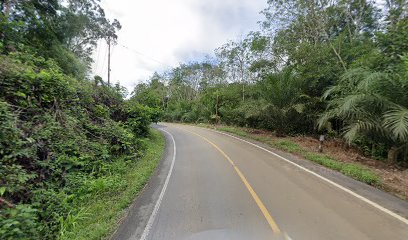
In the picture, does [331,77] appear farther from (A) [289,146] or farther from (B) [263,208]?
(B) [263,208]

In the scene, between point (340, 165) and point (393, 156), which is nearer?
point (340, 165)

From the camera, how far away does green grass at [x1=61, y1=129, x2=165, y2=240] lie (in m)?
4.08

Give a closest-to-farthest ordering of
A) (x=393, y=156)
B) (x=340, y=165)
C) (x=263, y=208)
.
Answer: (x=263, y=208)
(x=340, y=165)
(x=393, y=156)

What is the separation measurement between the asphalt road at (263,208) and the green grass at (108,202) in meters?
0.26

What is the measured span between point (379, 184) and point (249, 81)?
21.4 metres

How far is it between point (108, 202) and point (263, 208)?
3.39 meters

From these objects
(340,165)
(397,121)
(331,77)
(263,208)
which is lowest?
(263,208)

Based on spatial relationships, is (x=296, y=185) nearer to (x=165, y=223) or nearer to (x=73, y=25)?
(x=165, y=223)

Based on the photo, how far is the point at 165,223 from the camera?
4.25 m

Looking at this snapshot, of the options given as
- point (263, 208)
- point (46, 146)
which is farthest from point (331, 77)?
point (46, 146)

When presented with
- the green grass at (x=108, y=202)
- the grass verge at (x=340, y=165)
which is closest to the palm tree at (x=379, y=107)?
the grass verge at (x=340, y=165)

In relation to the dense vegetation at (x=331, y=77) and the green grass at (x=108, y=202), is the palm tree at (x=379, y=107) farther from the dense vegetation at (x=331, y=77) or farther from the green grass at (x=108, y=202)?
the green grass at (x=108, y=202)

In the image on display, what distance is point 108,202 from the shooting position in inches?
207

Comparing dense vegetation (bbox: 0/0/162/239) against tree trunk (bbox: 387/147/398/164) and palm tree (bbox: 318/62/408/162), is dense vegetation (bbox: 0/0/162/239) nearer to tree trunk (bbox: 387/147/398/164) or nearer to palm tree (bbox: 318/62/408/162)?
palm tree (bbox: 318/62/408/162)
